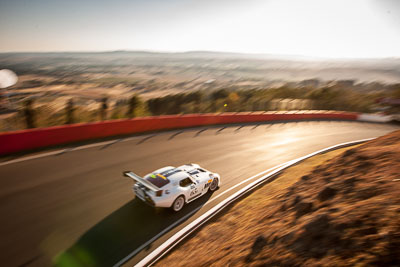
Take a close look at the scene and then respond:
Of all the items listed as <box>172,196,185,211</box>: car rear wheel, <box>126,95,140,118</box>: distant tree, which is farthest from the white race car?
<box>126,95,140,118</box>: distant tree

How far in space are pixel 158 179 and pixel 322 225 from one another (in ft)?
16.6

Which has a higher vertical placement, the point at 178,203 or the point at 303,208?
the point at 303,208

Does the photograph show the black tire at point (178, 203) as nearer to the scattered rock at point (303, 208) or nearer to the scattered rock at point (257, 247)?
the scattered rock at point (257, 247)

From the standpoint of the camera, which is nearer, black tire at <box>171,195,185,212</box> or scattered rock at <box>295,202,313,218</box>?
scattered rock at <box>295,202,313,218</box>

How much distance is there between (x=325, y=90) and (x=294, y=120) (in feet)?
43.0

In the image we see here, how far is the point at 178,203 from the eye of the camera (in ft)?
24.6

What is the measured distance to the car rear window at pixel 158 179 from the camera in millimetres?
7191

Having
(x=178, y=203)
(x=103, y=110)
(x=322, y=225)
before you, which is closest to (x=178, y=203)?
(x=178, y=203)

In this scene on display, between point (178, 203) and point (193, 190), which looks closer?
point (178, 203)

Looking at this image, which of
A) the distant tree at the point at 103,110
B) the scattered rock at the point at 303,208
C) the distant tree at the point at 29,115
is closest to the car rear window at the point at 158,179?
the scattered rock at the point at 303,208

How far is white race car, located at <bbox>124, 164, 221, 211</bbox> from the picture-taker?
6941mm

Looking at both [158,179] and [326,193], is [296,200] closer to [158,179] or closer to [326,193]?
[326,193]

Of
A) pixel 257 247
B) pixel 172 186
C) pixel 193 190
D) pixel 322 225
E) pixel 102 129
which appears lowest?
pixel 193 190

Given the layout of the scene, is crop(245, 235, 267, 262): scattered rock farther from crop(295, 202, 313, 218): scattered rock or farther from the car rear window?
the car rear window
